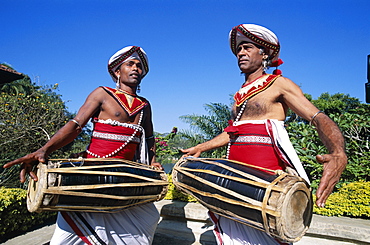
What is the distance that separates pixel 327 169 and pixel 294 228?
409 millimetres

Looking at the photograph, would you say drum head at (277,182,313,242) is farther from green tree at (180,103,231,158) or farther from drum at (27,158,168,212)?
green tree at (180,103,231,158)

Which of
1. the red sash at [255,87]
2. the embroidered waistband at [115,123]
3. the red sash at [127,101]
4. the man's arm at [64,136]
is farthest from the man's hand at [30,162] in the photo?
the red sash at [255,87]

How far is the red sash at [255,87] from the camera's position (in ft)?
7.58

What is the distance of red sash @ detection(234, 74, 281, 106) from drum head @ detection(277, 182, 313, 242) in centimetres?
91

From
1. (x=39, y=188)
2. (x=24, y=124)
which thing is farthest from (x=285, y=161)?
(x=24, y=124)

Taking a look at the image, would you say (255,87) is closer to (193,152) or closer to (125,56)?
(193,152)

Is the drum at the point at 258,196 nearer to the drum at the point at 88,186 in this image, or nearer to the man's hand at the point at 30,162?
the drum at the point at 88,186

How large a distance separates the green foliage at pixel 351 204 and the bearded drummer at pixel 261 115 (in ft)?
6.54

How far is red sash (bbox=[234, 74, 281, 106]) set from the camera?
2311 millimetres

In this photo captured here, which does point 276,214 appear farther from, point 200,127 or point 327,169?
point 200,127

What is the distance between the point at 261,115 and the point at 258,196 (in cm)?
81

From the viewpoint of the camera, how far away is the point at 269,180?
1732 mm

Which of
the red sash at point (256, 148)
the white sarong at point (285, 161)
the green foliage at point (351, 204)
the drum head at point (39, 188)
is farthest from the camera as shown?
the green foliage at point (351, 204)

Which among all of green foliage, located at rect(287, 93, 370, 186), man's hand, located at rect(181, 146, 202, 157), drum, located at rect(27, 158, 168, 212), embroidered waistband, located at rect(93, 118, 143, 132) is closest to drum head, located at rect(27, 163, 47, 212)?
drum, located at rect(27, 158, 168, 212)
